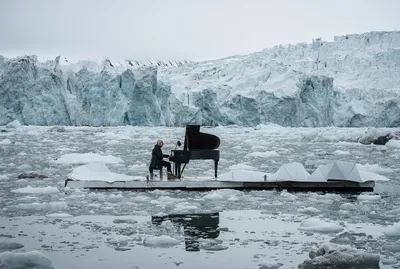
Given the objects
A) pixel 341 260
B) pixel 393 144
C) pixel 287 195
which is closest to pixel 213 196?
pixel 287 195

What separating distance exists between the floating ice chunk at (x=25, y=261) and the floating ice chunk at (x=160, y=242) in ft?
5.08

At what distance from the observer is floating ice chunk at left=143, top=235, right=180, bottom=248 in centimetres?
667

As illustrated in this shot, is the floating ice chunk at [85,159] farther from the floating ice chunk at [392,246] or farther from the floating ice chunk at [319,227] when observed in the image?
the floating ice chunk at [392,246]

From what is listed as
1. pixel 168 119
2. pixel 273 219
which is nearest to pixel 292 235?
pixel 273 219

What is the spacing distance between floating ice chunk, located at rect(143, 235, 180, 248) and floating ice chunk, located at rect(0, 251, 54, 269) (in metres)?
1.55

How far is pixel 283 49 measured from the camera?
381 feet

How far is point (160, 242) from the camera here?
6715mm

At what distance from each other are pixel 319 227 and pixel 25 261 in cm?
440

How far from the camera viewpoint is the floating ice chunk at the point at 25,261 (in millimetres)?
5398

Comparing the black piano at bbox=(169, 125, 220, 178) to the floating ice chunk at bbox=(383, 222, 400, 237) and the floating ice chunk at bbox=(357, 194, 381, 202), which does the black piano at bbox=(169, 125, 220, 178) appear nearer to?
the floating ice chunk at bbox=(357, 194, 381, 202)

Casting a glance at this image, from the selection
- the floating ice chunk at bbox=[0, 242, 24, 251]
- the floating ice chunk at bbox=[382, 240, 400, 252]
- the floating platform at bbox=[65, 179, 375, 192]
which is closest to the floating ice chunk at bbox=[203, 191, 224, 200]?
the floating platform at bbox=[65, 179, 375, 192]

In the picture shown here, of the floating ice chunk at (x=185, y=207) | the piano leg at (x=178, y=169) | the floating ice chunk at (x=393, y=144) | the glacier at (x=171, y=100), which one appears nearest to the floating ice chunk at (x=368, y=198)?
the floating ice chunk at (x=185, y=207)

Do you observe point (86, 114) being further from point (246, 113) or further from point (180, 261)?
point (180, 261)

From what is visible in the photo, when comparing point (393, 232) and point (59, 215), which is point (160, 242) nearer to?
point (59, 215)
